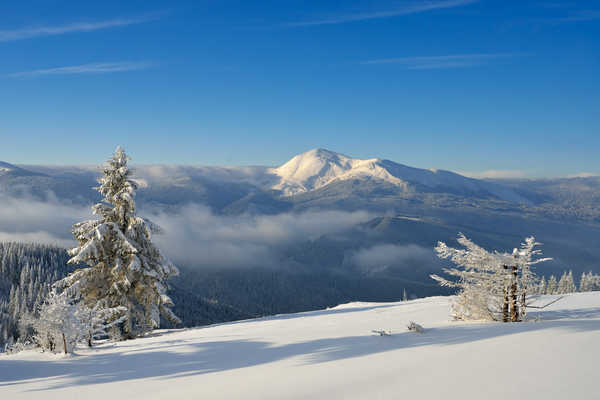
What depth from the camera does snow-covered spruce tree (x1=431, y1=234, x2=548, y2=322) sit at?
34.8 ft

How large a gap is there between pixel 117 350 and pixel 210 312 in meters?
162

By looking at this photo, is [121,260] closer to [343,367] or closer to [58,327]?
[58,327]

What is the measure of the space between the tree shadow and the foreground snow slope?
0.07 feet

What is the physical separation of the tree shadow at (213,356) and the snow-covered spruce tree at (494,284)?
6.03ft

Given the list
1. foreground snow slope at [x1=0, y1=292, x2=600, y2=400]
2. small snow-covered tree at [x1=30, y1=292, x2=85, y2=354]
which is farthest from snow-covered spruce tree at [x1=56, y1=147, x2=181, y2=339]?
foreground snow slope at [x1=0, y1=292, x2=600, y2=400]

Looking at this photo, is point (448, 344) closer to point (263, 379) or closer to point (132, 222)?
point (263, 379)

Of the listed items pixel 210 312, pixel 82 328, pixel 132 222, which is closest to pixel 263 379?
pixel 82 328

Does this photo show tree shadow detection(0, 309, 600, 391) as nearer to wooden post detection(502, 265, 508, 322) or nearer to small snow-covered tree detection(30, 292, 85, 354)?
small snow-covered tree detection(30, 292, 85, 354)

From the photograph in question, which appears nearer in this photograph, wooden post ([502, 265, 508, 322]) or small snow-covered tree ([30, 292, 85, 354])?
small snow-covered tree ([30, 292, 85, 354])

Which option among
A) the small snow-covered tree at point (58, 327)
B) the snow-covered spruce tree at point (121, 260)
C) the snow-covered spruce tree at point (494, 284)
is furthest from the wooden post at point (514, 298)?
the snow-covered spruce tree at point (121, 260)

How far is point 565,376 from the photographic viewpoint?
5121mm

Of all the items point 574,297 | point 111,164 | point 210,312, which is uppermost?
point 111,164

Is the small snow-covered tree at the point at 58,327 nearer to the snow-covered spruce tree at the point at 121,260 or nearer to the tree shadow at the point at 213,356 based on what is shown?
the tree shadow at the point at 213,356

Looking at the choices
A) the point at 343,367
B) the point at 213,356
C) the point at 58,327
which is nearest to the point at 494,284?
the point at 343,367
